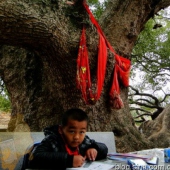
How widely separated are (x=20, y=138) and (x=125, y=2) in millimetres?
3458

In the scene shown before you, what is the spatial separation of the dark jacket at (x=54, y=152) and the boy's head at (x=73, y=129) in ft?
0.18

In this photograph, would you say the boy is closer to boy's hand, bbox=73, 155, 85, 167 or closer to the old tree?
boy's hand, bbox=73, 155, 85, 167

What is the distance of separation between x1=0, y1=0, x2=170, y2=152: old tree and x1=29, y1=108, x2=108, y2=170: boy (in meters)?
1.21

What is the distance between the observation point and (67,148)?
2.12 metres

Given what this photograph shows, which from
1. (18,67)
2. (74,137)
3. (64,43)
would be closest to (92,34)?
(64,43)

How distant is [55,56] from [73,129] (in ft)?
4.92

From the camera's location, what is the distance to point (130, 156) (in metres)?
1.92

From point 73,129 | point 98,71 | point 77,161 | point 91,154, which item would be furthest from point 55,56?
point 77,161

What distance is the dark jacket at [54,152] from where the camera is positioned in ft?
5.75

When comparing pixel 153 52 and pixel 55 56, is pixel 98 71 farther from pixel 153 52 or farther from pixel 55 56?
pixel 153 52

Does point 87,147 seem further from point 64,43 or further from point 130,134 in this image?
point 130,134

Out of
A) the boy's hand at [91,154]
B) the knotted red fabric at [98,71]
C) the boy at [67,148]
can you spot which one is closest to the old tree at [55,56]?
the knotted red fabric at [98,71]

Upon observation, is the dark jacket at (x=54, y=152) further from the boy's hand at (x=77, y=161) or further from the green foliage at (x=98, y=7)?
the green foliage at (x=98, y=7)

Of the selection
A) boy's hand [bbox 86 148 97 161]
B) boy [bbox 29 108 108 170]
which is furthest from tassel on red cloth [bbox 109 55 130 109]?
boy's hand [bbox 86 148 97 161]
